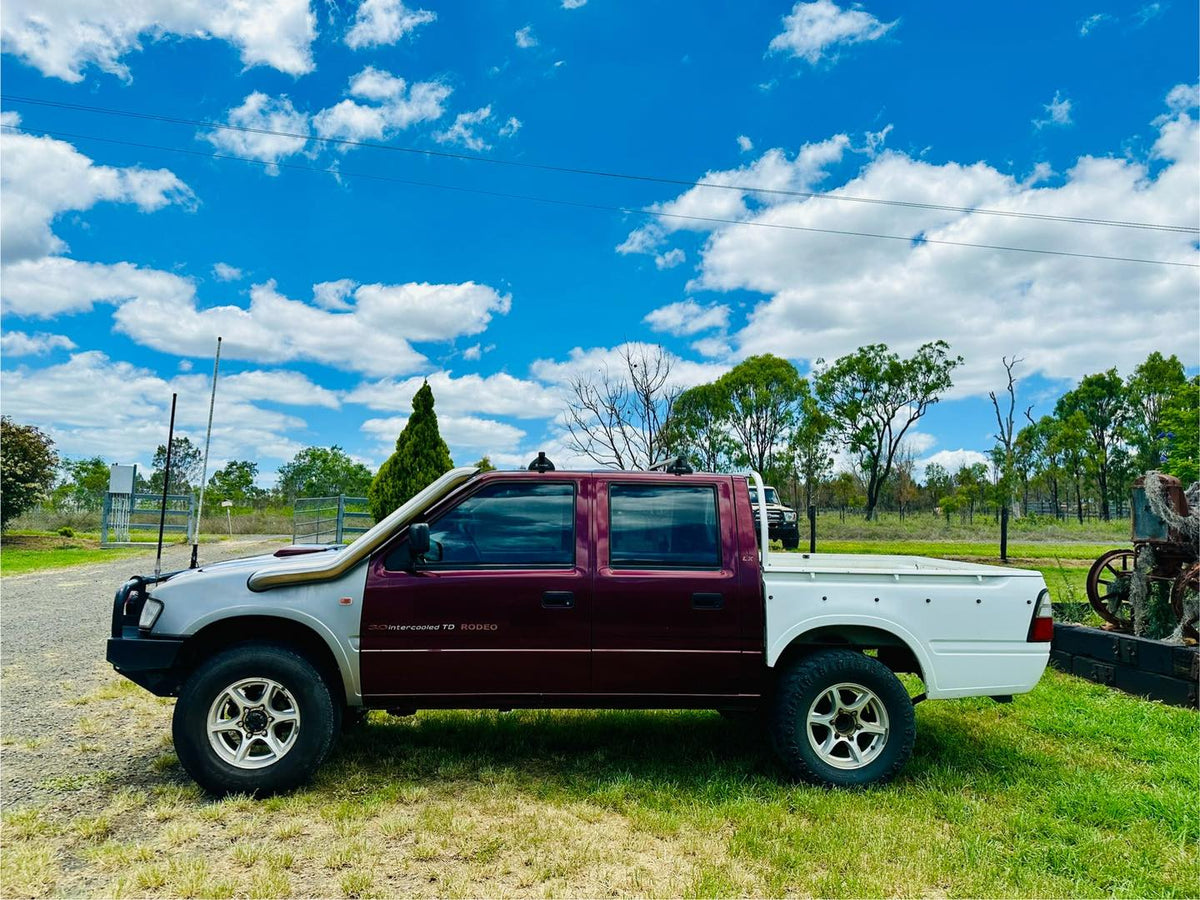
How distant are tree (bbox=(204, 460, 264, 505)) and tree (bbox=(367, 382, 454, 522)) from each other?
25.7 m

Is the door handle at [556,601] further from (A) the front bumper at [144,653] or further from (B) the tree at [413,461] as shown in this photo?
(B) the tree at [413,461]

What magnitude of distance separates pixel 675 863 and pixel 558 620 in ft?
4.54

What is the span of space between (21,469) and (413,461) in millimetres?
12218

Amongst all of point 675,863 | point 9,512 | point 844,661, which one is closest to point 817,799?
point 844,661

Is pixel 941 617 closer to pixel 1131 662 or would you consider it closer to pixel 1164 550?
pixel 1131 662

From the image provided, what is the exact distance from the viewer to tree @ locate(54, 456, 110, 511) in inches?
1431

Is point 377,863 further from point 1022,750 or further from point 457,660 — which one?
point 1022,750

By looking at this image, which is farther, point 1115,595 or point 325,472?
point 325,472

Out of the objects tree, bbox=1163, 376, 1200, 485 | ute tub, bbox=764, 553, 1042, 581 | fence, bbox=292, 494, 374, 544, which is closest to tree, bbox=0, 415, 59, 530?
fence, bbox=292, 494, 374, 544

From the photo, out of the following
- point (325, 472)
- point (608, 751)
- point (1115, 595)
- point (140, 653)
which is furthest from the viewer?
point (325, 472)

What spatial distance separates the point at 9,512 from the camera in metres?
23.1

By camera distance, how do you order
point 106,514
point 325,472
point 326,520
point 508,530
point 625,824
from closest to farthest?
point 625,824 → point 508,530 → point 326,520 → point 106,514 → point 325,472

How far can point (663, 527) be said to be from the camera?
15.5 ft

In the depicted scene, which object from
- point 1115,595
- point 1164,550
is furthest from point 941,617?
point 1115,595
